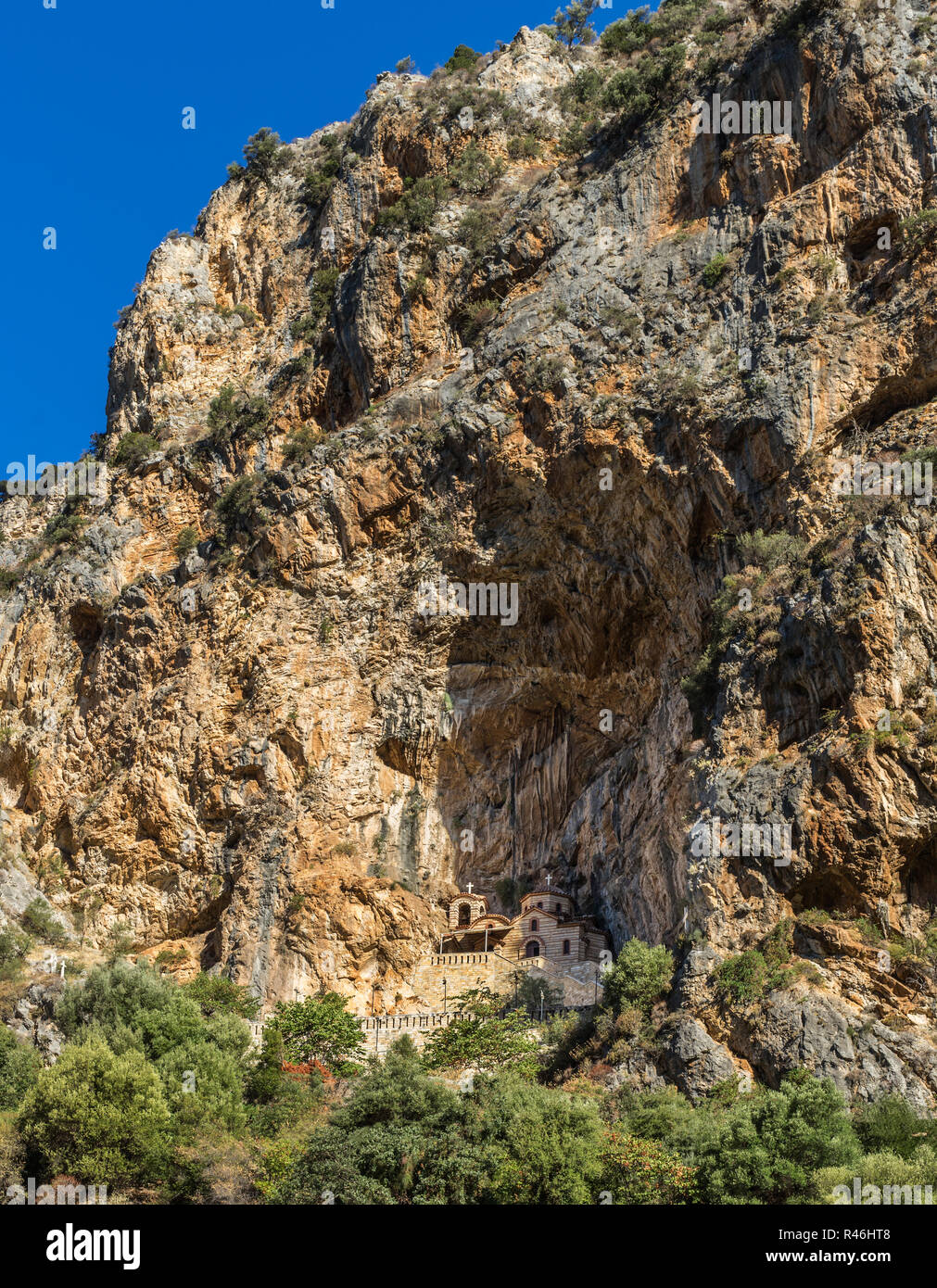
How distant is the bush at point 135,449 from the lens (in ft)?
218

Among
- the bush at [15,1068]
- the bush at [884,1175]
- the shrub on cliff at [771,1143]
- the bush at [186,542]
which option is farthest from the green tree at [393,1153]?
the bush at [186,542]

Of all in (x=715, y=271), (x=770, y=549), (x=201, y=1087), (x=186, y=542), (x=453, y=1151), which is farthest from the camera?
(x=186, y=542)

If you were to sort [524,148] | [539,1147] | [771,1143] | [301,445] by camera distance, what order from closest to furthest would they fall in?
[771,1143] → [539,1147] → [301,445] → [524,148]

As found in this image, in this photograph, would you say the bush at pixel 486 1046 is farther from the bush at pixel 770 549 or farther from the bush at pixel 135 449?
the bush at pixel 135 449

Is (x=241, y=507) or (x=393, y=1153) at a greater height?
(x=241, y=507)

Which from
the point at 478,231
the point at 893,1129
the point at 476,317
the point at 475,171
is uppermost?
the point at 475,171

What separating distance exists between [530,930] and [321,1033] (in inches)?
345

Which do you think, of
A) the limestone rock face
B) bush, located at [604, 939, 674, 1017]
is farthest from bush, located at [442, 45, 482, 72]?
bush, located at [604, 939, 674, 1017]

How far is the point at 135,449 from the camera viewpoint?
66562mm

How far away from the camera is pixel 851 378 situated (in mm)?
45031

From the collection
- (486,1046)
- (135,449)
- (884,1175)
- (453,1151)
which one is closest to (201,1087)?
(486,1046)

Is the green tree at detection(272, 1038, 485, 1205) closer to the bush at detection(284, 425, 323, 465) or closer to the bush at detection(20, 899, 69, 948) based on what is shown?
the bush at detection(20, 899, 69, 948)

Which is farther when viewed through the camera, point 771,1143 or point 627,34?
point 627,34

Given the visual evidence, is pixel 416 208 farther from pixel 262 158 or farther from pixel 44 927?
pixel 44 927
